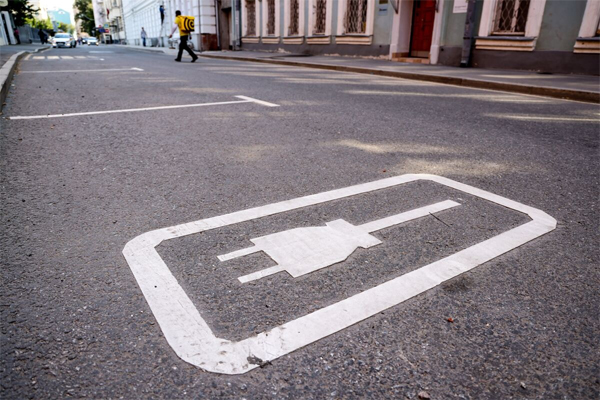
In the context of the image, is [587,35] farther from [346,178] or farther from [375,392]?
[375,392]

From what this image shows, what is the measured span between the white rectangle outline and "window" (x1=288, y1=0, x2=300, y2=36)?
801 inches

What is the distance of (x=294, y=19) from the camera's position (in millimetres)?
21016

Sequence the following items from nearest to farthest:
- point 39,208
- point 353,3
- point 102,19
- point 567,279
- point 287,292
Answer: point 287,292
point 567,279
point 39,208
point 353,3
point 102,19

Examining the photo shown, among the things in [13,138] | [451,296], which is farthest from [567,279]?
[13,138]

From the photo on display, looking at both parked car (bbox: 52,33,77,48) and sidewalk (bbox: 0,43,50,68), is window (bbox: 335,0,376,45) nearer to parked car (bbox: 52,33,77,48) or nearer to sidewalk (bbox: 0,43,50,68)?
sidewalk (bbox: 0,43,50,68)

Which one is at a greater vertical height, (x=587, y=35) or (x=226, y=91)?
(x=587, y=35)

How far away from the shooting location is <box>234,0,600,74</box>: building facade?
10.2 meters

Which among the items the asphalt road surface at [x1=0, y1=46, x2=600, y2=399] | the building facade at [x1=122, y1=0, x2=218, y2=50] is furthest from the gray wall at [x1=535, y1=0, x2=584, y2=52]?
the building facade at [x1=122, y1=0, x2=218, y2=50]

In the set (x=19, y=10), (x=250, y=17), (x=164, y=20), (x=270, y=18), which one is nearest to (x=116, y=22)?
(x=19, y=10)

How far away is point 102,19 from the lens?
321 feet

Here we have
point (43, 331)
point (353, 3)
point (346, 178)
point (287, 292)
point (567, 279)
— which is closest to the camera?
point (43, 331)

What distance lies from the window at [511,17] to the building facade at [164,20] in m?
20.2

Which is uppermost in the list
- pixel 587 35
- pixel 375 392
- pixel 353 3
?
pixel 353 3

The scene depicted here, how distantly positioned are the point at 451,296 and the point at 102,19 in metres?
116
